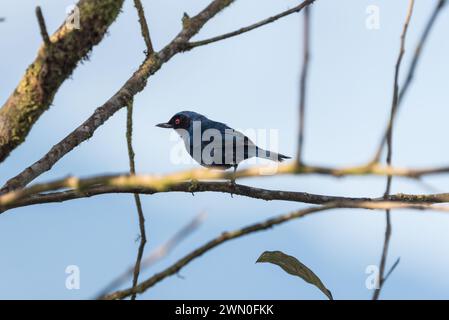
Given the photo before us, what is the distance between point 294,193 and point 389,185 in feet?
10.5

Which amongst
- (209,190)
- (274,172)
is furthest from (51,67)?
(274,172)

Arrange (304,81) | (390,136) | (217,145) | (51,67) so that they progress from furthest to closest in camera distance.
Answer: (217,145) → (51,67) → (390,136) → (304,81)

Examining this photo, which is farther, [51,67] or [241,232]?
[51,67]

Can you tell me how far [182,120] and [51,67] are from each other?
7.12m

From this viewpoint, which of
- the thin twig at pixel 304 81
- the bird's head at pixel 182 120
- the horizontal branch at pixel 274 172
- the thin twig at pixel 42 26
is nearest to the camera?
the horizontal branch at pixel 274 172

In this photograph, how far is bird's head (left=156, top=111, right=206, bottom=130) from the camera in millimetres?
11805

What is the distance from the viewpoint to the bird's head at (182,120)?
11805mm

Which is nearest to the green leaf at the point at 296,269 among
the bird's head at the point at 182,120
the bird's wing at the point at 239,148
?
the bird's wing at the point at 239,148

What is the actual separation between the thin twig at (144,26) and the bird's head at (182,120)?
5.31 metres

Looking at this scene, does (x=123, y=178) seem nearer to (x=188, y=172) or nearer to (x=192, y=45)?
(x=188, y=172)

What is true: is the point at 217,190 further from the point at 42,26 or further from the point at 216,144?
the point at 216,144

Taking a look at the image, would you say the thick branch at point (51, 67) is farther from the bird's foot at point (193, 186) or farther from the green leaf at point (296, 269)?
the green leaf at point (296, 269)

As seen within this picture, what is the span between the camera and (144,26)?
6.40 meters
